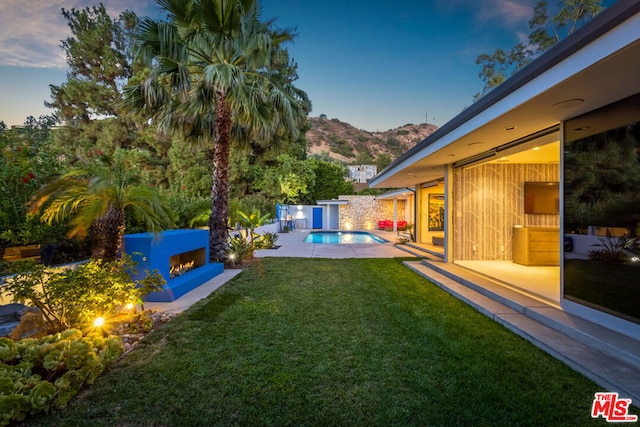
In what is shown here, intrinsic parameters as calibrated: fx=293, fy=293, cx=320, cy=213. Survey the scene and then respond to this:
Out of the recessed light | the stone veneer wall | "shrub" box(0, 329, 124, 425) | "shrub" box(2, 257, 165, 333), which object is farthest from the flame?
the stone veneer wall

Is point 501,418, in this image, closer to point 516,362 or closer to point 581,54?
point 516,362

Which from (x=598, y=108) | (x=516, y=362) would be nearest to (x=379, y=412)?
(x=516, y=362)

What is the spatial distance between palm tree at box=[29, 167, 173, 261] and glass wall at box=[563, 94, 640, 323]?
6.30 meters

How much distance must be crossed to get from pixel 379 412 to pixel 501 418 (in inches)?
35.8

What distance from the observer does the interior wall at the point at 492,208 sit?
8.33 metres

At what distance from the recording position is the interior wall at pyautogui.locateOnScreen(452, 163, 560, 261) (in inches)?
328

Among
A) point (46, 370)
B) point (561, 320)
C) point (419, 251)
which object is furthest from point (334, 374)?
point (419, 251)

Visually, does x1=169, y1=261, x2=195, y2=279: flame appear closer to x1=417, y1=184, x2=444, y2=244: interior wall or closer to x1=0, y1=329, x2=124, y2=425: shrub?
x1=0, y1=329, x2=124, y2=425: shrub

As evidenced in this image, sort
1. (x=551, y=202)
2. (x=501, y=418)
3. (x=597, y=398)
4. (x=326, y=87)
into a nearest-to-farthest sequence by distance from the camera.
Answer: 1. (x=501, y=418)
2. (x=597, y=398)
3. (x=551, y=202)
4. (x=326, y=87)

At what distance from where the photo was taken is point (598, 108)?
381 cm

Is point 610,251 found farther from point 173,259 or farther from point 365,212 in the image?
point 365,212

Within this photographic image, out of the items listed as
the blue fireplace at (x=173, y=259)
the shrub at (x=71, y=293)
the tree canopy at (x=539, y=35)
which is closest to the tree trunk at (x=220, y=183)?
the blue fireplace at (x=173, y=259)

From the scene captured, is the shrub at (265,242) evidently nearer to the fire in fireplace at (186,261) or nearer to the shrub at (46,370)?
the fire in fireplace at (186,261)

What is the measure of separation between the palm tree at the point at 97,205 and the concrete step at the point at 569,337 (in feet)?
18.3
